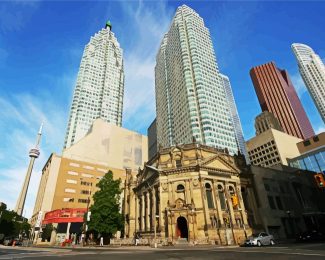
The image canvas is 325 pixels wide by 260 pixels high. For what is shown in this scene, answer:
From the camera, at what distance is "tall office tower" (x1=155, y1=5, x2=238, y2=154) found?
108500mm

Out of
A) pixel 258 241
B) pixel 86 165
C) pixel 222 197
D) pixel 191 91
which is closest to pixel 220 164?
pixel 222 197

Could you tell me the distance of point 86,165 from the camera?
3615 inches

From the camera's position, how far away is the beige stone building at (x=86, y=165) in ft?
268

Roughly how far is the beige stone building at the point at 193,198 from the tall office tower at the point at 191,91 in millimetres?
56731

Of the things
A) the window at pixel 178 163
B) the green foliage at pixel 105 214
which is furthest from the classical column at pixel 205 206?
the green foliage at pixel 105 214

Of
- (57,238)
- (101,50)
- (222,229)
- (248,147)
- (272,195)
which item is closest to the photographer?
(222,229)

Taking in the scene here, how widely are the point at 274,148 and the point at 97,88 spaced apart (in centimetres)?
12045

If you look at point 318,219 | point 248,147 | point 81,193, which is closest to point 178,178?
point 318,219

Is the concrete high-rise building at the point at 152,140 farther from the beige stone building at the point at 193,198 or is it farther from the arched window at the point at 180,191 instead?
the arched window at the point at 180,191

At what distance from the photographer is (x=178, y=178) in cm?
4272

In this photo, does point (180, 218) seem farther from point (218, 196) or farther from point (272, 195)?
point (272, 195)

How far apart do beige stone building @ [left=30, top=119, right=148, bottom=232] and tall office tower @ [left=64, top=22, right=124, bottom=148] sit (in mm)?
37583

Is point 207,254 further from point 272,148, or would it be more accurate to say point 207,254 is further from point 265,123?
point 265,123

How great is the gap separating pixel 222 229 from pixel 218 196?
6202 millimetres
